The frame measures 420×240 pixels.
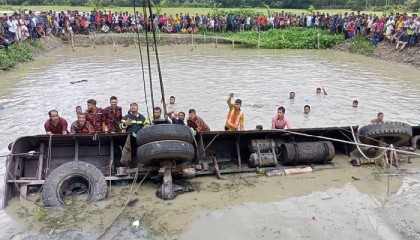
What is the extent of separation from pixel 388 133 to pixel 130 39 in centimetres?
2680

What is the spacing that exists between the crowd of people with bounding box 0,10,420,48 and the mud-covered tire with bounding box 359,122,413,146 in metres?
16.9

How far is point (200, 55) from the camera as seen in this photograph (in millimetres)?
28828

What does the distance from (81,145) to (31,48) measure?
19.5 m

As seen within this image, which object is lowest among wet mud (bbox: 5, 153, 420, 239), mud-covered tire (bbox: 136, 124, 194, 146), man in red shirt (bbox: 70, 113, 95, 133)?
wet mud (bbox: 5, 153, 420, 239)

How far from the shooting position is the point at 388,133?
9836 mm

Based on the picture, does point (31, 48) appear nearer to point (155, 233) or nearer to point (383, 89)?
point (383, 89)

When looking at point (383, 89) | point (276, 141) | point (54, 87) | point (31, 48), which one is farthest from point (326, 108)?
point (31, 48)

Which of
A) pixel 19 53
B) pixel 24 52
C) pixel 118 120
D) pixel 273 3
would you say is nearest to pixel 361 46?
pixel 24 52

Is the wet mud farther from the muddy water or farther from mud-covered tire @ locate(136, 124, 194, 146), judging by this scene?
mud-covered tire @ locate(136, 124, 194, 146)

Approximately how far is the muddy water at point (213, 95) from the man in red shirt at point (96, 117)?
2.36 m

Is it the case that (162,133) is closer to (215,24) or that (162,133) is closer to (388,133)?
(388,133)

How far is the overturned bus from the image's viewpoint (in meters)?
8.10

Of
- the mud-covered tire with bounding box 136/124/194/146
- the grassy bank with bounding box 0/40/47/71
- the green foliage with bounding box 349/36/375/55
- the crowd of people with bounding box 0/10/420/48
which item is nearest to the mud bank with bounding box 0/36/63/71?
the grassy bank with bounding box 0/40/47/71

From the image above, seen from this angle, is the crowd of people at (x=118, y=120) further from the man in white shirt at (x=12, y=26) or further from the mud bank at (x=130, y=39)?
the mud bank at (x=130, y=39)
